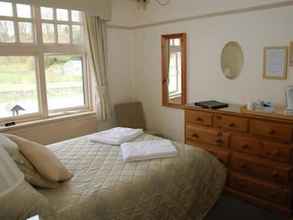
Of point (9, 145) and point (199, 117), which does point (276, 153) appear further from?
point (9, 145)

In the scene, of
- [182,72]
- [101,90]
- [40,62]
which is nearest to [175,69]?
[182,72]

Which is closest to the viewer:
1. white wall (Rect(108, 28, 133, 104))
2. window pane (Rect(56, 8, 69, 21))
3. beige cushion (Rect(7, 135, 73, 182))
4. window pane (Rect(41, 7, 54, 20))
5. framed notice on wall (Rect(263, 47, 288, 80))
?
beige cushion (Rect(7, 135, 73, 182))

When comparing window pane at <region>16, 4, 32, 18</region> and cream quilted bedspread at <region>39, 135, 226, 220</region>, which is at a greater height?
window pane at <region>16, 4, 32, 18</region>

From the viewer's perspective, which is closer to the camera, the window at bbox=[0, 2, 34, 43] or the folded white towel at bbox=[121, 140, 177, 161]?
the folded white towel at bbox=[121, 140, 177, 161]

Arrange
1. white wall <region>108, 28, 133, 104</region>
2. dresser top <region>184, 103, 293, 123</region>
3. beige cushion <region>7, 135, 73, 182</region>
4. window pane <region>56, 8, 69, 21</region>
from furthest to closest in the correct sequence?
white wall <region>108, 28, 133, 104</region> → window pane <region>56, 8, 69, 21</region> → dresser top <region>184, 103, 293, 123</region> → beige cushion <region>7, 135, 73, 182</region>

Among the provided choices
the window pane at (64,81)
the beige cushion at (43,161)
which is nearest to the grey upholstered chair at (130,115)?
the window pane at (64,81)

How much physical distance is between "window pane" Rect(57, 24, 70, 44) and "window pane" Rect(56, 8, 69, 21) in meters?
0.09

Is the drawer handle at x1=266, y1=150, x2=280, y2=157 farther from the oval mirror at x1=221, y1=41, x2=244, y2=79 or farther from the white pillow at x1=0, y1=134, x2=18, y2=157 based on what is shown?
the white pillow at x1=0, y1=134, x2=18, y2=157

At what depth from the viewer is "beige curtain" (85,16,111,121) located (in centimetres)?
374

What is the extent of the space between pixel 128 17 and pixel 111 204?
3296mm

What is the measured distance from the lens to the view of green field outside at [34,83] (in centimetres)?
327

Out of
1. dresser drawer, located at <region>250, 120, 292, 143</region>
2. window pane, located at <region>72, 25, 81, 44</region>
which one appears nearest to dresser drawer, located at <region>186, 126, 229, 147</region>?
dresser drawer, located at <region>250, 120, 292, 143</region>

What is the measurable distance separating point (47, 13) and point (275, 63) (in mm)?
2856

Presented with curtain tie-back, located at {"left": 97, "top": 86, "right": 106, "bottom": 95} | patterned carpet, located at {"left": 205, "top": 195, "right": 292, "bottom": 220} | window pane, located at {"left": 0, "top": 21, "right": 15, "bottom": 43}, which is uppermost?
window pane, located at {"left": 0, "top": 21, "right": 15, "bottom": 43}
